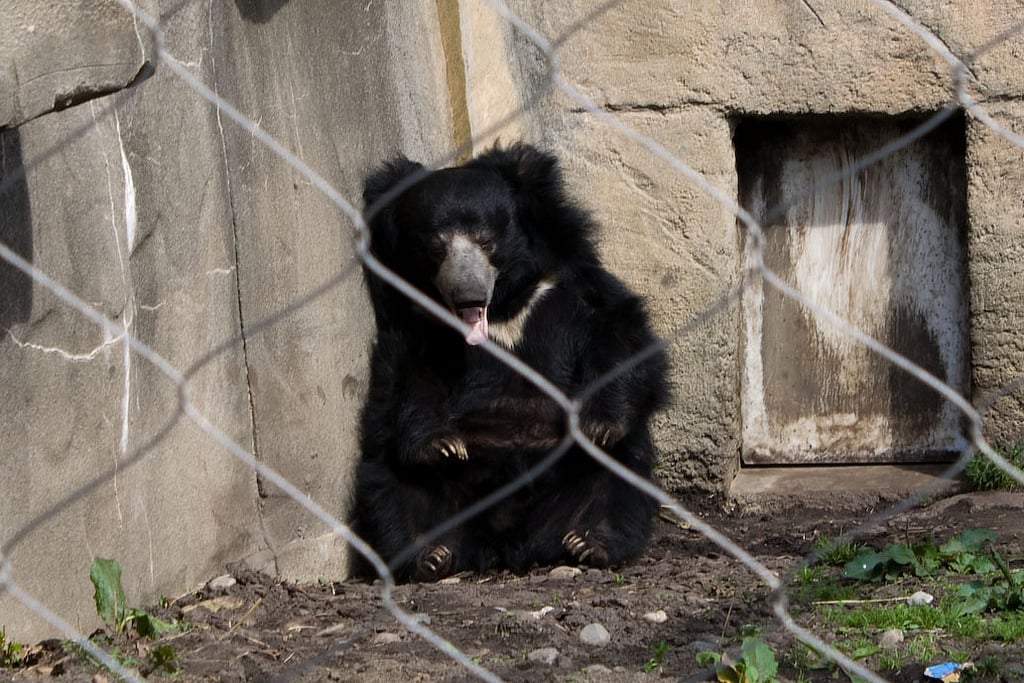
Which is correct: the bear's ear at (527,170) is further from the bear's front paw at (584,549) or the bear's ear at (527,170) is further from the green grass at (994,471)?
the green grass at (994,471)

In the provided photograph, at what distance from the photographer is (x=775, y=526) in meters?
4.77

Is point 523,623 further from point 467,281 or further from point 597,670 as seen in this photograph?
point 467,281

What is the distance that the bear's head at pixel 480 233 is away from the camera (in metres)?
4.23

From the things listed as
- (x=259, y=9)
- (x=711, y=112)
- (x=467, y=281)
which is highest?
(x=259, y=9)

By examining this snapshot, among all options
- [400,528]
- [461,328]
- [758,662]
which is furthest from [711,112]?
[461,328]

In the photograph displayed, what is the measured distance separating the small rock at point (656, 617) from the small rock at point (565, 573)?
0.62m

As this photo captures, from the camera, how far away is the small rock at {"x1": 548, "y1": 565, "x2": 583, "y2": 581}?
13.8 feet

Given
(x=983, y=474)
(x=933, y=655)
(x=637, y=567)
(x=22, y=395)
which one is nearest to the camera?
(x=22, y=395)

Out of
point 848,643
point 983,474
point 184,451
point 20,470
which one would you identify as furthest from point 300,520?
point 983,474

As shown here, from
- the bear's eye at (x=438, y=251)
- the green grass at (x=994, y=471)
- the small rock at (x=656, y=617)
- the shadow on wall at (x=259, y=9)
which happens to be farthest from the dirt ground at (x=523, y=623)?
the shadow on wall at (x=259, y=9)

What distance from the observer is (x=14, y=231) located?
2750 mm

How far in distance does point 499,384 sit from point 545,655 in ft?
4.51

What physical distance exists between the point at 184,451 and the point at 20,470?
63 centimetres

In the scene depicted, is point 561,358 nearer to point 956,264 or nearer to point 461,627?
point 461,627
